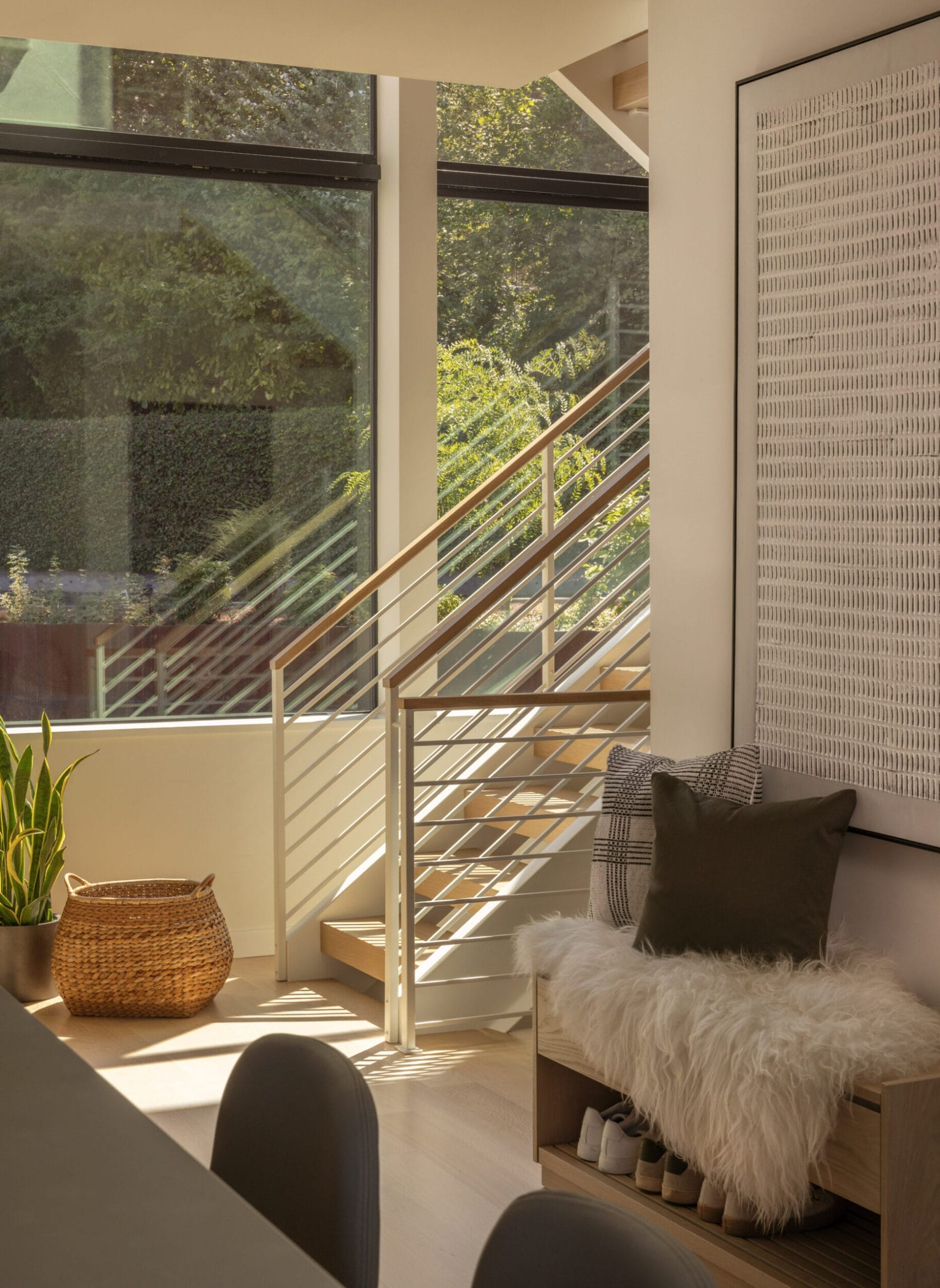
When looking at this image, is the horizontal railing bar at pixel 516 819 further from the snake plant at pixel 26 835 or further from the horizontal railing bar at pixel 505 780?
the snake plant at pixel 26 835

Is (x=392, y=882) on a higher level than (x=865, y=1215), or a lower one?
higher

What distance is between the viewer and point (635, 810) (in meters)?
2.98

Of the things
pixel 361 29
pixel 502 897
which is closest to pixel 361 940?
pixel 502 897

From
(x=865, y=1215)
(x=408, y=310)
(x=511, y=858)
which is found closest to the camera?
(x=865, y=1215)

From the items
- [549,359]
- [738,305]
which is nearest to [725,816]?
[738,305]

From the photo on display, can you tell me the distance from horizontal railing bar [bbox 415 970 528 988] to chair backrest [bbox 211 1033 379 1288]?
2.58 metres

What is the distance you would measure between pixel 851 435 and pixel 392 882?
1965 mm

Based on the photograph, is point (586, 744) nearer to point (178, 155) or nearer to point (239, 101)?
point (178, 155)

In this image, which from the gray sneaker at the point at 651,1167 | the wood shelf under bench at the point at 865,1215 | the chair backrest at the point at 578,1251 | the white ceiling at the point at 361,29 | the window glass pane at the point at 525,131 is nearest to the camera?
Answer: the chair backrest at the point at 578,1251

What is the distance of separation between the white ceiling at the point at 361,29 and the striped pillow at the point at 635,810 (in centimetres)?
191

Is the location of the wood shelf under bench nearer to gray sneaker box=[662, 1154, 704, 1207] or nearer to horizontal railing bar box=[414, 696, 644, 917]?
gray sneaker box=[662, 1154, 704, 1207]

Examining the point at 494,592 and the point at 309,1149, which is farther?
the point at 494,592

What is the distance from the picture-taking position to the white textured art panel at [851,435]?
250 centimetres

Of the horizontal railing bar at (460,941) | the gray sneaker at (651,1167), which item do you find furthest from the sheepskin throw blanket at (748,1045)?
the horizontal railing bar at (460,941)
